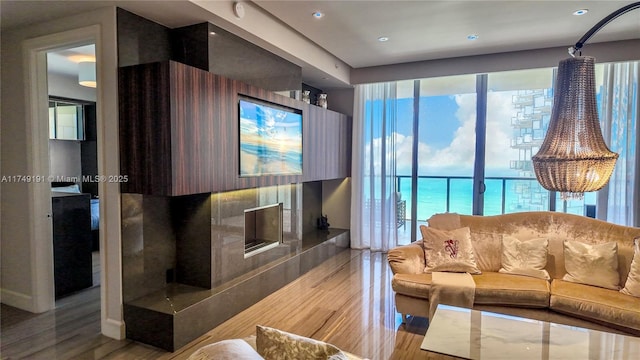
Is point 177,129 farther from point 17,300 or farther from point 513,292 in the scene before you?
point 513,292

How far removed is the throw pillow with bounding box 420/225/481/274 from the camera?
3.25 meters

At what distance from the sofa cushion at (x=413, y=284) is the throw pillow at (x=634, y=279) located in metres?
1.52

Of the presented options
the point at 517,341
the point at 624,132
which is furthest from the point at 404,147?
the point at 517,341

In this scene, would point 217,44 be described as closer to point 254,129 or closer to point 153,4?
point 153,4

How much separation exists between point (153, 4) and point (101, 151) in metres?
1.23

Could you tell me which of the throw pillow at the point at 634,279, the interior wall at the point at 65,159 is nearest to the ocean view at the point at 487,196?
the throw pillow at the point at 634,279

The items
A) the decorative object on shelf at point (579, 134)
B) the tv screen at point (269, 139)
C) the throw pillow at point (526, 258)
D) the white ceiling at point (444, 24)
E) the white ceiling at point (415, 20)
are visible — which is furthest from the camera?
the tv screen at point (269, 139)

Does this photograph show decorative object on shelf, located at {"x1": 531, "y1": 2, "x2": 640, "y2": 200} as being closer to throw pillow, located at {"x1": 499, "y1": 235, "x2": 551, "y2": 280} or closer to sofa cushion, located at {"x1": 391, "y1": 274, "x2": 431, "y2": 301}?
sofa cushion, located at {"x1": 391, "y1": 274, "x2": 431, "y2": 301}

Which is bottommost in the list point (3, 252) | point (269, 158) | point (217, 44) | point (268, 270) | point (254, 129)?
point (268, 270)

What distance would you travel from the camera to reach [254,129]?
3498 mm

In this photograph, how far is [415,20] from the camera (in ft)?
11.9

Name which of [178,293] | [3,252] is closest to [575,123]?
[178,293]

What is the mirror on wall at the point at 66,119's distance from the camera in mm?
5663

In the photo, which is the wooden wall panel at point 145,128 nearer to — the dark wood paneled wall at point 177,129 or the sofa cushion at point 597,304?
the dark wood paneled wall at point 177,129
